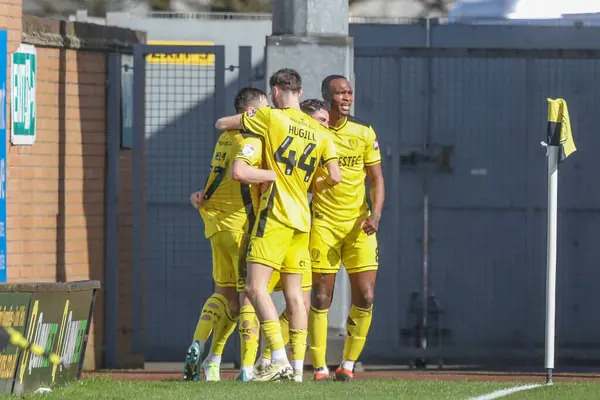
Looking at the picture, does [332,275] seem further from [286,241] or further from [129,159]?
[129,159]

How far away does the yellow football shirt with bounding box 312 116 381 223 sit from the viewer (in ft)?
31.2

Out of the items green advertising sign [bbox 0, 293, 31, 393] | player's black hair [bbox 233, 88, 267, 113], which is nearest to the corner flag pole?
player's black hair [bbox 233, 88, 267, 113]

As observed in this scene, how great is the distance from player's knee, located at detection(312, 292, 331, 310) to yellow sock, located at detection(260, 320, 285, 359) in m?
0.77

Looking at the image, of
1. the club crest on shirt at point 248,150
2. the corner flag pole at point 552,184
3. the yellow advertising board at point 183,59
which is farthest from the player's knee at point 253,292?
the yellow advertising board at point 183,59

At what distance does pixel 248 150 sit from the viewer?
8.73 meters

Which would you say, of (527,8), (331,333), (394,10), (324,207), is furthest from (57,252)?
(394,10)

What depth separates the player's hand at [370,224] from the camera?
948 cm

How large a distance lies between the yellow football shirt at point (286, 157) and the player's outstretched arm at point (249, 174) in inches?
7.3

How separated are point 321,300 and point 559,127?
193cm

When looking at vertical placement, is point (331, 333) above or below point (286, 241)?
below

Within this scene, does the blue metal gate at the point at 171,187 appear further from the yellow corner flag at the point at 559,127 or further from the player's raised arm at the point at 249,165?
the yellow corner flag at the point at 559,127

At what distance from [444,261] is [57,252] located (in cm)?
343

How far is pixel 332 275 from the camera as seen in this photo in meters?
9.60

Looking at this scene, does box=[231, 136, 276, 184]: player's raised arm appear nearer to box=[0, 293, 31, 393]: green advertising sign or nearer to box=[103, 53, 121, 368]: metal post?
box=[0, 293, 31, 393]: green advertising sign
